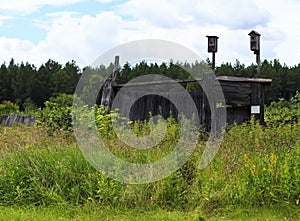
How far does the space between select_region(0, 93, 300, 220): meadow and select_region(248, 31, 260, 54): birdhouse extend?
7.21 m

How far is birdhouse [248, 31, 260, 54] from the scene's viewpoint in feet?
44.6

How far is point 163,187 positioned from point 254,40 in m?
8.87

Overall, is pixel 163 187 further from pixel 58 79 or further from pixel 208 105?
pixel 58 79

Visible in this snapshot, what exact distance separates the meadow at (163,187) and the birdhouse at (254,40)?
7211 millimetres

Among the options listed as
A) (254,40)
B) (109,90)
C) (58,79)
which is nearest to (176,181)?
(109,90)

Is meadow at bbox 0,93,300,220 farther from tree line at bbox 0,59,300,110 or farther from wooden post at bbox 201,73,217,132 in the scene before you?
tree line at bbox 0,59,300,110

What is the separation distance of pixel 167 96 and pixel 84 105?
1.78 metres

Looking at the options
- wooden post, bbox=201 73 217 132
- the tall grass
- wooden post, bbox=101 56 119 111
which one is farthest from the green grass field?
wooden post, bbox=101 56 119 111

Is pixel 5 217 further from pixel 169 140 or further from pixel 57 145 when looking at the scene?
pixel 169 140

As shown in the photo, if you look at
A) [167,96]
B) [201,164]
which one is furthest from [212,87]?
[201,164]

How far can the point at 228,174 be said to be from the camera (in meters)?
6.11

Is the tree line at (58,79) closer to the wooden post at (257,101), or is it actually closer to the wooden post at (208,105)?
the wooden post at (257,101)

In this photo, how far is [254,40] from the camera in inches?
539

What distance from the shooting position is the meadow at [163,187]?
18.3ft
